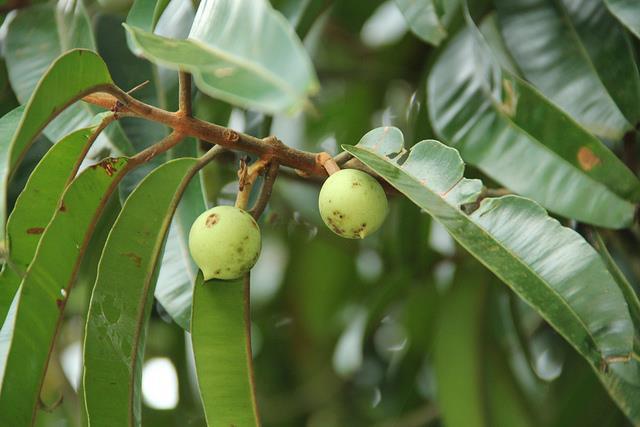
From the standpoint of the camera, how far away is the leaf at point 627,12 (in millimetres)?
901

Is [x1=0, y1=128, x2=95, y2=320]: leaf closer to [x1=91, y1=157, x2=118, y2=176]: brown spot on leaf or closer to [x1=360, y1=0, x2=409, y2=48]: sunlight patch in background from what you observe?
[x1=91, y1=157, x2=118, y2=176]: brown spot on leaf

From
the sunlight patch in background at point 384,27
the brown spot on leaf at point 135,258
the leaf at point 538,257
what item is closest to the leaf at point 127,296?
the brown spot on leaf at point 135,258

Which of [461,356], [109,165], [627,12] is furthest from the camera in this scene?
[461,356]

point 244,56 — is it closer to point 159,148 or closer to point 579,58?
point 159,148

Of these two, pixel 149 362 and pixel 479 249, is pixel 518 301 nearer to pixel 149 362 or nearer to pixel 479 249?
pixel 149 362

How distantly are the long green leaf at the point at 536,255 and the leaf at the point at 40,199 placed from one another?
27cm

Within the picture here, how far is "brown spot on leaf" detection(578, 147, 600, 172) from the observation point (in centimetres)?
92

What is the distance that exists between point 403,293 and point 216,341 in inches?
29.8

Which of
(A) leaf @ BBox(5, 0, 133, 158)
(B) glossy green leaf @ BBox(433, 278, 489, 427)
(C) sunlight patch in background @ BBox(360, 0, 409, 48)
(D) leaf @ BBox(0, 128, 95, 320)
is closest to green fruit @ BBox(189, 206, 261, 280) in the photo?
(D) leaf @ BBox(0, 128, 95, 320)

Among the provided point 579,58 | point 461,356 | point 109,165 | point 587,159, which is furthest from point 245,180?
point 461,356

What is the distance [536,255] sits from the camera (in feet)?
2.20

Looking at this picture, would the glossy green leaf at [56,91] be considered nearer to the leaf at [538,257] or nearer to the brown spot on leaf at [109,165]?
the brown spot on leaf at [109,165]

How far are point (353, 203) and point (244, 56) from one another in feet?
0.81

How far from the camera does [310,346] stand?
1769 millimetres
